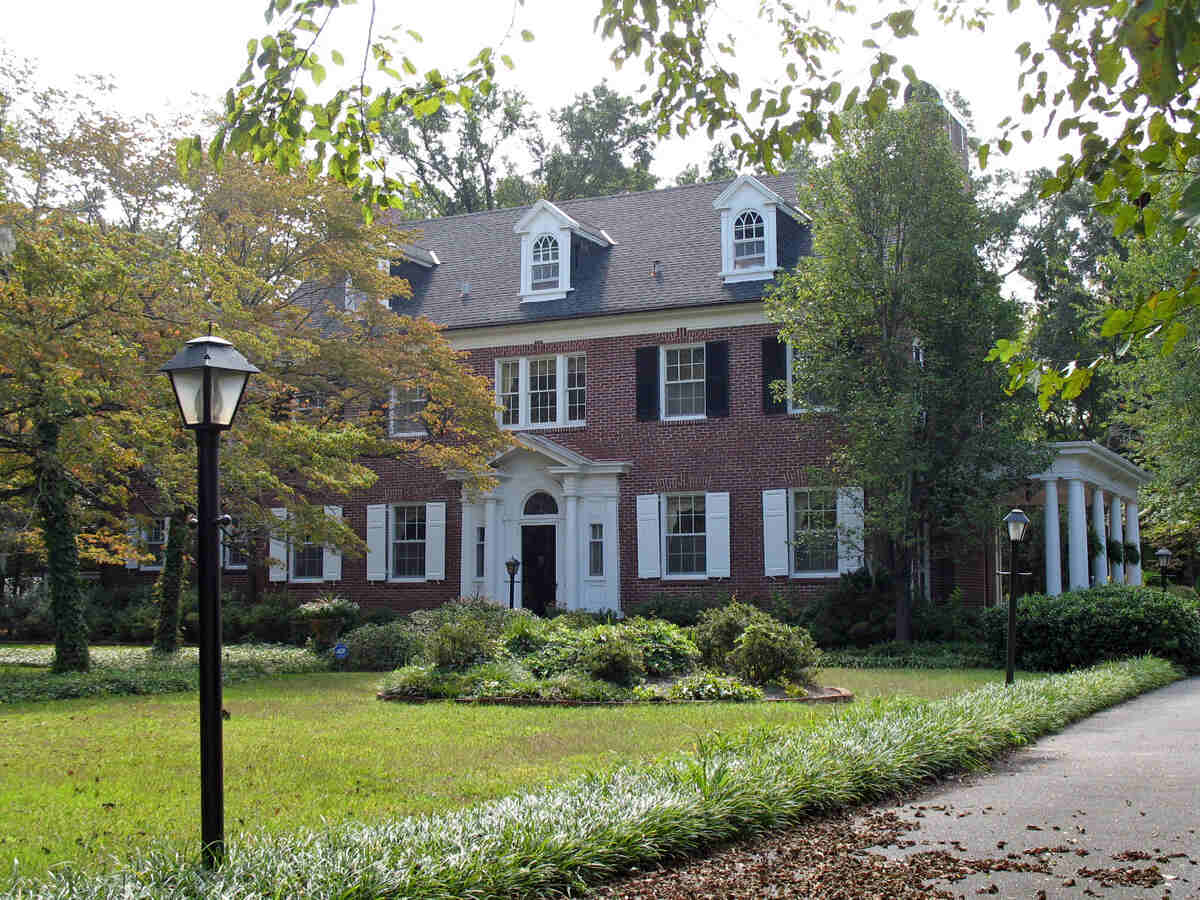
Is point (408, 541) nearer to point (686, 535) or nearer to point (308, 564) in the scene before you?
point (308, 564)

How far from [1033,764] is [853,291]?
12319 mm

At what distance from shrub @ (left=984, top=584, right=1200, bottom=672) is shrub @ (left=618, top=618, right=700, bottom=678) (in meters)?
5.46

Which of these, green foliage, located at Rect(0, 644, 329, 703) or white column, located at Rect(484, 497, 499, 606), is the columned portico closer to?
white column, located at Rect(484, 497, 499, 606)

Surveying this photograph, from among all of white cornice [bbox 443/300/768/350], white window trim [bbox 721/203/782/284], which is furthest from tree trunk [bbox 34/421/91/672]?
white window trim [bbox 721/203/782/284]

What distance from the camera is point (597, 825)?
248 inches

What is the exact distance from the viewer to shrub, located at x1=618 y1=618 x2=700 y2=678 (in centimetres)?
1511

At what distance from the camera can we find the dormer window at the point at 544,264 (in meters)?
26.1

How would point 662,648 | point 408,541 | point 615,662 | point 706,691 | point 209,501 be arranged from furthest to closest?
point 408,541, point 662,648, point 615,662, point 706,691, point 209,501

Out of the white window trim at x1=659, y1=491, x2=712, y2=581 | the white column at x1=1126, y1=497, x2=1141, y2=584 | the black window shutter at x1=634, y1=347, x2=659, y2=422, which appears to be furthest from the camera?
the white column at x1=1126, y1=497, x2=1141, y2=584

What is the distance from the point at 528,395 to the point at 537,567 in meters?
3.51

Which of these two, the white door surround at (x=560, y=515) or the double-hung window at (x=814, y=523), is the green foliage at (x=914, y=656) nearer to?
the double-hung window at (x=814, y=523)

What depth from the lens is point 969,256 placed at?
20.5 m

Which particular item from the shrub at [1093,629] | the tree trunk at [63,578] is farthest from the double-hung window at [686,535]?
the tree trunk at [63,578]

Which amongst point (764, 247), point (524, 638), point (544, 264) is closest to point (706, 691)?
point (524, 638)
